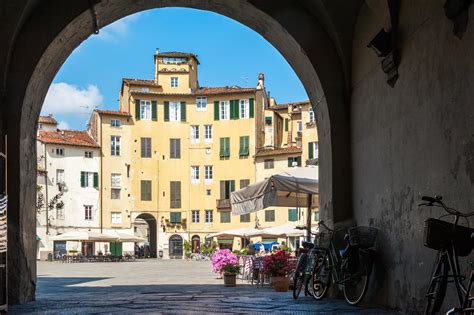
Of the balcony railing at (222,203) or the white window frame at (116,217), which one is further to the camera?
the white window frame at (116,217)

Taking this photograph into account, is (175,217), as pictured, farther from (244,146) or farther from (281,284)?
(281,284)

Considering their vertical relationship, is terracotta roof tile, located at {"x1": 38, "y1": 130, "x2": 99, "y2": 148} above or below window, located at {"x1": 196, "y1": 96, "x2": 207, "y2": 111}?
below

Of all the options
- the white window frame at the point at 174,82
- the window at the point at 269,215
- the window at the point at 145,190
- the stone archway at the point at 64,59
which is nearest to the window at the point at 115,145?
the window at the point at 145,190

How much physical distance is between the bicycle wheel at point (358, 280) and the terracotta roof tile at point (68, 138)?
51.6 meters

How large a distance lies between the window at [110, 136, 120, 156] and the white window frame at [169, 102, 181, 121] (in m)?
5.05

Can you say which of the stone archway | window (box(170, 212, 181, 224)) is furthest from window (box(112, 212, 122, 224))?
the stone archway

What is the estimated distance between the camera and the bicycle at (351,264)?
8602mm

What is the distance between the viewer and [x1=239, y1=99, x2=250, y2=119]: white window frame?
59406 millimetres

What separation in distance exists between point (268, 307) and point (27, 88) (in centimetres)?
449

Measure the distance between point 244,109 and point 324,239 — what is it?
49563 millimetres

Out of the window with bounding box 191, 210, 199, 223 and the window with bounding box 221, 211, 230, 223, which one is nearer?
the window with bounding box 221, 211, 230, 223

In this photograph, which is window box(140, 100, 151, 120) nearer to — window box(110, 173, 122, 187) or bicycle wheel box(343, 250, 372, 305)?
window box(110, 173, 122, 187)

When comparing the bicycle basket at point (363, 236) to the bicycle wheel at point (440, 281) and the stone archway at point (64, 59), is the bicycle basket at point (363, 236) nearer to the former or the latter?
the stone archway at point (64, 59)

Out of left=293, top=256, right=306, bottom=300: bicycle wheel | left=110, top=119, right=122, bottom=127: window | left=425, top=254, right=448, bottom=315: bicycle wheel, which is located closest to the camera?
left=425, top=254, right=448, bottom=315: bicycle wheel
